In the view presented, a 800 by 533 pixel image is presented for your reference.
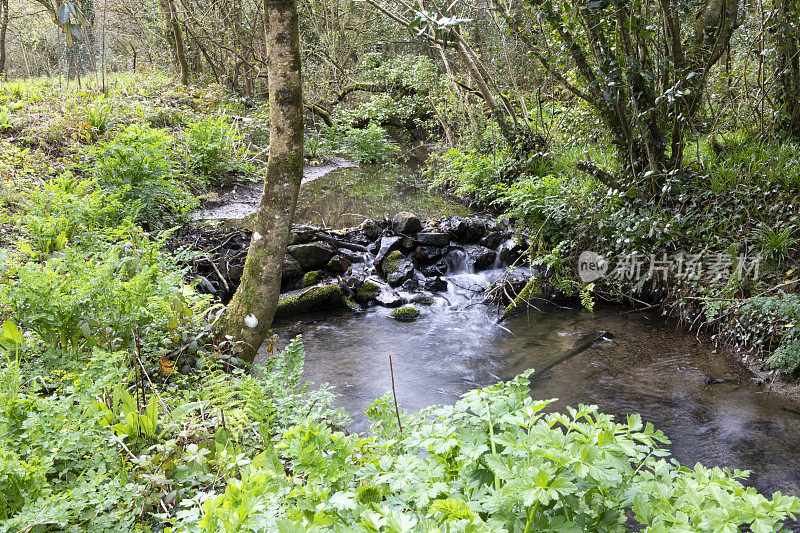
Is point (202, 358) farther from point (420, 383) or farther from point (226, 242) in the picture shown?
point (226, 242)

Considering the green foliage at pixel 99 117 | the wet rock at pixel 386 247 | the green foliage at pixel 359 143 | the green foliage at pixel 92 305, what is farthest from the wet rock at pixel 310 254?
the green foliage at pixel 359 143

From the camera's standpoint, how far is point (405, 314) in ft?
23.2

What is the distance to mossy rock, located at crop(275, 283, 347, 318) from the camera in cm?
702

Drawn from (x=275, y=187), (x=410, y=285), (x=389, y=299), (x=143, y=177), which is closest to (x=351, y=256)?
(x=410, y=285)

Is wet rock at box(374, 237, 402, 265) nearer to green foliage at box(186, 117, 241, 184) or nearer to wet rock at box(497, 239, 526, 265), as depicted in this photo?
wet rock at box(497, 239, 526, 265)

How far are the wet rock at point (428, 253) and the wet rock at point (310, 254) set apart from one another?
1.50m

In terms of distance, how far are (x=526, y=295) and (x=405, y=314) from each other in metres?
1.68

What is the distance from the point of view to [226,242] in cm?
737

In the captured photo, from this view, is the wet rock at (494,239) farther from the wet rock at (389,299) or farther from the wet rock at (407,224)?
the wet rock at (389,299)

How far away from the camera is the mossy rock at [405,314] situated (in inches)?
277

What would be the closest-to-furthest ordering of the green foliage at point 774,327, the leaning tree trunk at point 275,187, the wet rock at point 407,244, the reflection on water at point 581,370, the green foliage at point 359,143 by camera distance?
the leaning tree trunk at point 275,187 < the reflection on water at point 581,370 < the green foliage at point 774,327 < the wet rock at point 407,244 < the green foliage at point 359,143

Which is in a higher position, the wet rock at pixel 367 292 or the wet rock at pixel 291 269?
the wet rock at pixel 291 269

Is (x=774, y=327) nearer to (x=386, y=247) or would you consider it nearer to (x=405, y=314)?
(x=405, y=314)

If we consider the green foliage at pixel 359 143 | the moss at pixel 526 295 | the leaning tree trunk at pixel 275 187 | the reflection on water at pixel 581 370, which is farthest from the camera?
the green foliage at pixel 359 143
